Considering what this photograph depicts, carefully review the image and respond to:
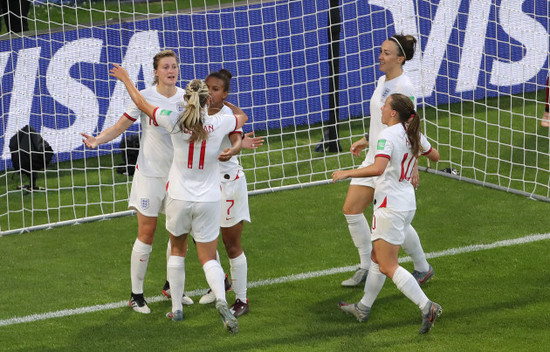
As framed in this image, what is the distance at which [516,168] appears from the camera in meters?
11.7

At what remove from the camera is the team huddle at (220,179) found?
6844mm

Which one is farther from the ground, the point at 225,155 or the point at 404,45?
the point at 404,45

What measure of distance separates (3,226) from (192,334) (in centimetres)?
421

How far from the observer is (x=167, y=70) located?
7398 millimetres

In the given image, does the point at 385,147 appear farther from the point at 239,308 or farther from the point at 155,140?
the point at 155,140

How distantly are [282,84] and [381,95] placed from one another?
193 inches

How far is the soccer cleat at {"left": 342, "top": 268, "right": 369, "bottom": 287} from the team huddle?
492 millimetres

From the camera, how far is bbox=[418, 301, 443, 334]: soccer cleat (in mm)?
6814

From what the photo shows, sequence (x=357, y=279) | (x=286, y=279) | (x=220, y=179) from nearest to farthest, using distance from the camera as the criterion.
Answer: (x=220, y=179)
(x=357, y=279)
(x=286, y=279)

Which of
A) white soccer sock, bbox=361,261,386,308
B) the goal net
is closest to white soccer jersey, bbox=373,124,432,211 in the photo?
white soccer sock, bbox=361,261,386,308

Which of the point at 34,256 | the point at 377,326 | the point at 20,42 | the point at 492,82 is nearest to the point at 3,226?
the point at 34,256

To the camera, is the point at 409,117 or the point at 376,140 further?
the point at 376,140

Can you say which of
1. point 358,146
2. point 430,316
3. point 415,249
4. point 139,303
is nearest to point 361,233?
point 415,249

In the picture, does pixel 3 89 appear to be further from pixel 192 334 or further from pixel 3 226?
pixel 192 334
